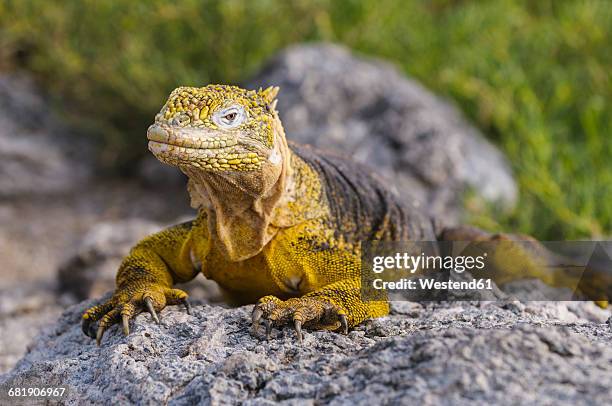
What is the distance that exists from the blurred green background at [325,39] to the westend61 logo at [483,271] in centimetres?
329

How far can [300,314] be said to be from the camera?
3.38 m

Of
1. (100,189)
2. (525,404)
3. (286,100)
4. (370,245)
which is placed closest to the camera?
(525,404)

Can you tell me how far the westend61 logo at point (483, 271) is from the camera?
14.2ft

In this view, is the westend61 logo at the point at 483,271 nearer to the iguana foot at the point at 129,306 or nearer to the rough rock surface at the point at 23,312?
the iguana foot at the point at 129,306

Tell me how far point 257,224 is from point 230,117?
2.11 ft

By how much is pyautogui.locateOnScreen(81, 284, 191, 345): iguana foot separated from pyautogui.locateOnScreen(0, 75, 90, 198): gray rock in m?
7.08

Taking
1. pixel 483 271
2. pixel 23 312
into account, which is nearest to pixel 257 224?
pixel 483 271

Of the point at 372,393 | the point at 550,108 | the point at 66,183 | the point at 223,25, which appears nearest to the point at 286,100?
the point at 223,25

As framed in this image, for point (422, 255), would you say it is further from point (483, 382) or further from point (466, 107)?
point (466, 107)

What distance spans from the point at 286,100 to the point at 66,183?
4228mm

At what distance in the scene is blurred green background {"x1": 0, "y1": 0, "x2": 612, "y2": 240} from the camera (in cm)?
905

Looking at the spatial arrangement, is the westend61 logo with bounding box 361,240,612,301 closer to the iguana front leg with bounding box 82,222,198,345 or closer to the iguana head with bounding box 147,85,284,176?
the iguana head with bounding box 147,85,284,176

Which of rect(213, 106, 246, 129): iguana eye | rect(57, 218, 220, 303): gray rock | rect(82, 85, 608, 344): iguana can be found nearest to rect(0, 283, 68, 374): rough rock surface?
rect(57, 218, 220, 303): gray rock

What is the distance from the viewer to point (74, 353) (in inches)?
148
